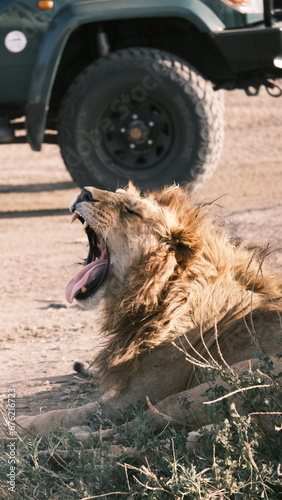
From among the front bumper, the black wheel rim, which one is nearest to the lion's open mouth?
the black wheel rim

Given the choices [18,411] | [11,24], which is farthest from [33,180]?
[18,411]

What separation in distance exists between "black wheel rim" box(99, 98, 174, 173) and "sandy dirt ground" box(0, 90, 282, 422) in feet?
2.38

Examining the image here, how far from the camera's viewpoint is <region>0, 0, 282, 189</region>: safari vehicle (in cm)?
869

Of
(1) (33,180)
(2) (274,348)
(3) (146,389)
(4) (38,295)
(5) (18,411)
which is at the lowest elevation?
(1) (33,180)

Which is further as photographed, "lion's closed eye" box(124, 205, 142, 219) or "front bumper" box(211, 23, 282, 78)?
"front bumper" box(211, 23, 282, 78)

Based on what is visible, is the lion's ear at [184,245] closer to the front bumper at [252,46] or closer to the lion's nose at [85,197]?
the lion's nose at [85,197]

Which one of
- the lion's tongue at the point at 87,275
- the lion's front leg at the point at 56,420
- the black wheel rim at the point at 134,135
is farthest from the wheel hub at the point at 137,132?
the lion's front leg at the point at 56,420

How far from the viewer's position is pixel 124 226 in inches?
180

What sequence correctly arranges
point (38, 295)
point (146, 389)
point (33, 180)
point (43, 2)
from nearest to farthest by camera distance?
point (146, 389) < point (38, 295) < point (43, 2) < point (33, 180)

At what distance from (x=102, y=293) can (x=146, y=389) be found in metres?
0.55

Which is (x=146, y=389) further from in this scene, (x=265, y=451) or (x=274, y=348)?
(x=265, y=451)

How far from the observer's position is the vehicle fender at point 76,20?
8633 mm

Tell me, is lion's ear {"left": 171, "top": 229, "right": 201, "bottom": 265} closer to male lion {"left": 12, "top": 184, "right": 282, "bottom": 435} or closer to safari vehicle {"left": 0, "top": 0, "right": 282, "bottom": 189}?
male lion {"left": 12, "top": 184, "right": 282, "bottom": 435}

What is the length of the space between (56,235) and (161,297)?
14.2ft
